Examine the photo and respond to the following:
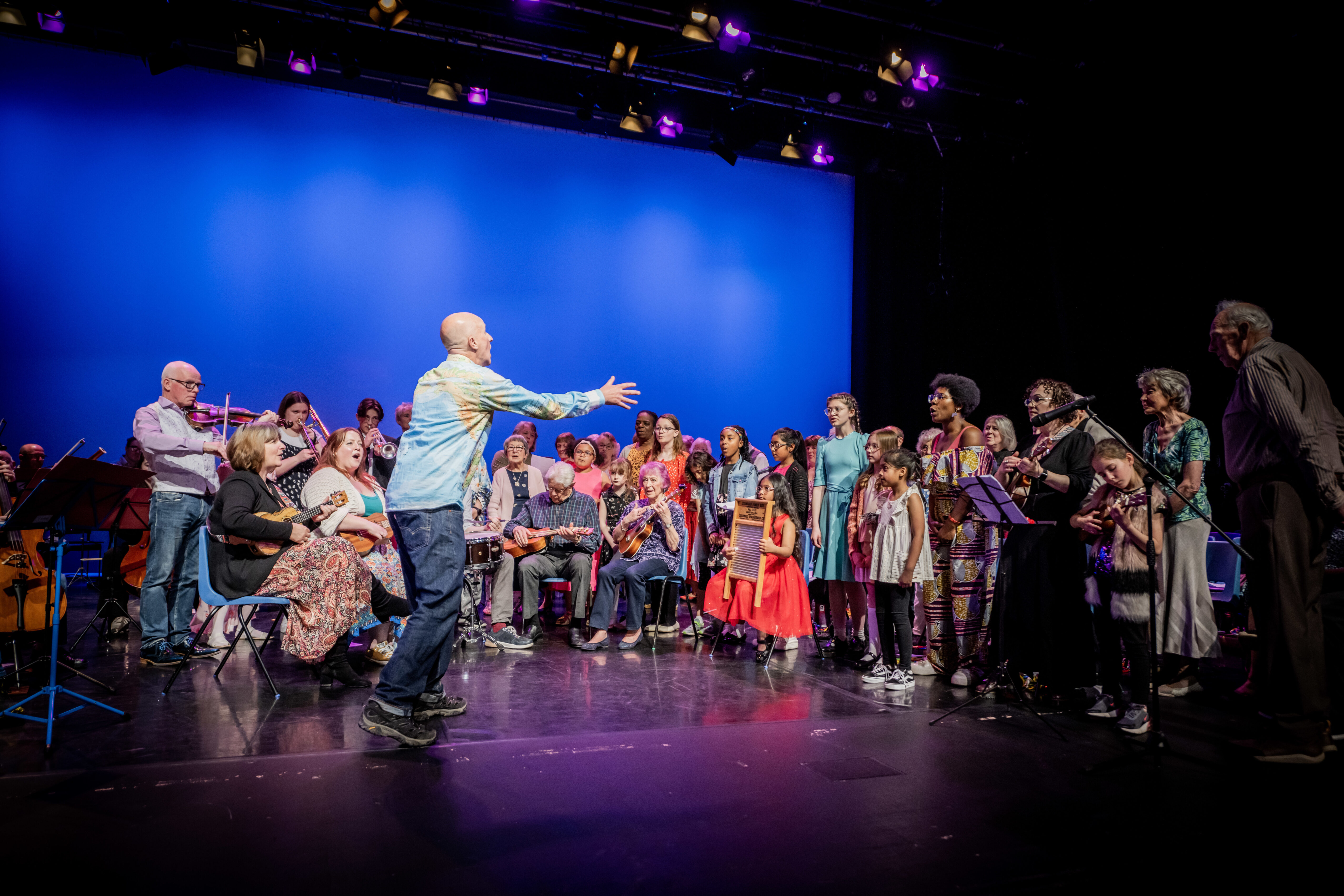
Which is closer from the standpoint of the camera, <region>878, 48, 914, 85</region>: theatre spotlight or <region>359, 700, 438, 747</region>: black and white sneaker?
<region>359, 700, 438, 747</region>: black and white sneaker

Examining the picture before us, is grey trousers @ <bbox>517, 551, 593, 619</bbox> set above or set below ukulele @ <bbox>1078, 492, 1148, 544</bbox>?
below

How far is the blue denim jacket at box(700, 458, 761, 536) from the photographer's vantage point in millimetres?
6789

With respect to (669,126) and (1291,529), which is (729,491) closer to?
(1291,529)

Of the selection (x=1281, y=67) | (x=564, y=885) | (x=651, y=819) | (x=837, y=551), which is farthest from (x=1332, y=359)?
(x=564, y=885)

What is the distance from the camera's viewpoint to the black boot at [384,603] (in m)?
4.95

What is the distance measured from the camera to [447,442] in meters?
3.69

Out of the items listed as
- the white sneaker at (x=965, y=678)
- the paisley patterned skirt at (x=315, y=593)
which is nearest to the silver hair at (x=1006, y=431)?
the white sneaker at (x=965, y=678)

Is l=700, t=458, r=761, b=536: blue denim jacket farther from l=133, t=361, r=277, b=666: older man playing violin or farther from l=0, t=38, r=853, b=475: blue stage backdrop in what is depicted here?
l=133, t=361, r=277, b=666: older man playing violin

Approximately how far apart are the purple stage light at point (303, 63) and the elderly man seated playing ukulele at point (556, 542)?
497cm

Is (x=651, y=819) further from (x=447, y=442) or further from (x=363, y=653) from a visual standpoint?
(x=363, y=653)

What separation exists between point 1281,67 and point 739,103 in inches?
203

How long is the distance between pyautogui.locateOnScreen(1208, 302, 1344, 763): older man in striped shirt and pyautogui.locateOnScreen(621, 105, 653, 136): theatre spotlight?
684 cm

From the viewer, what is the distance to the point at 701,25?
25.0 ft

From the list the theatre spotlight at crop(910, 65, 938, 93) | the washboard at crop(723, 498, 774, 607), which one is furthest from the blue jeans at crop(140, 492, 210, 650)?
the theatre spotlight at crop(910, 65, 938, 93)
